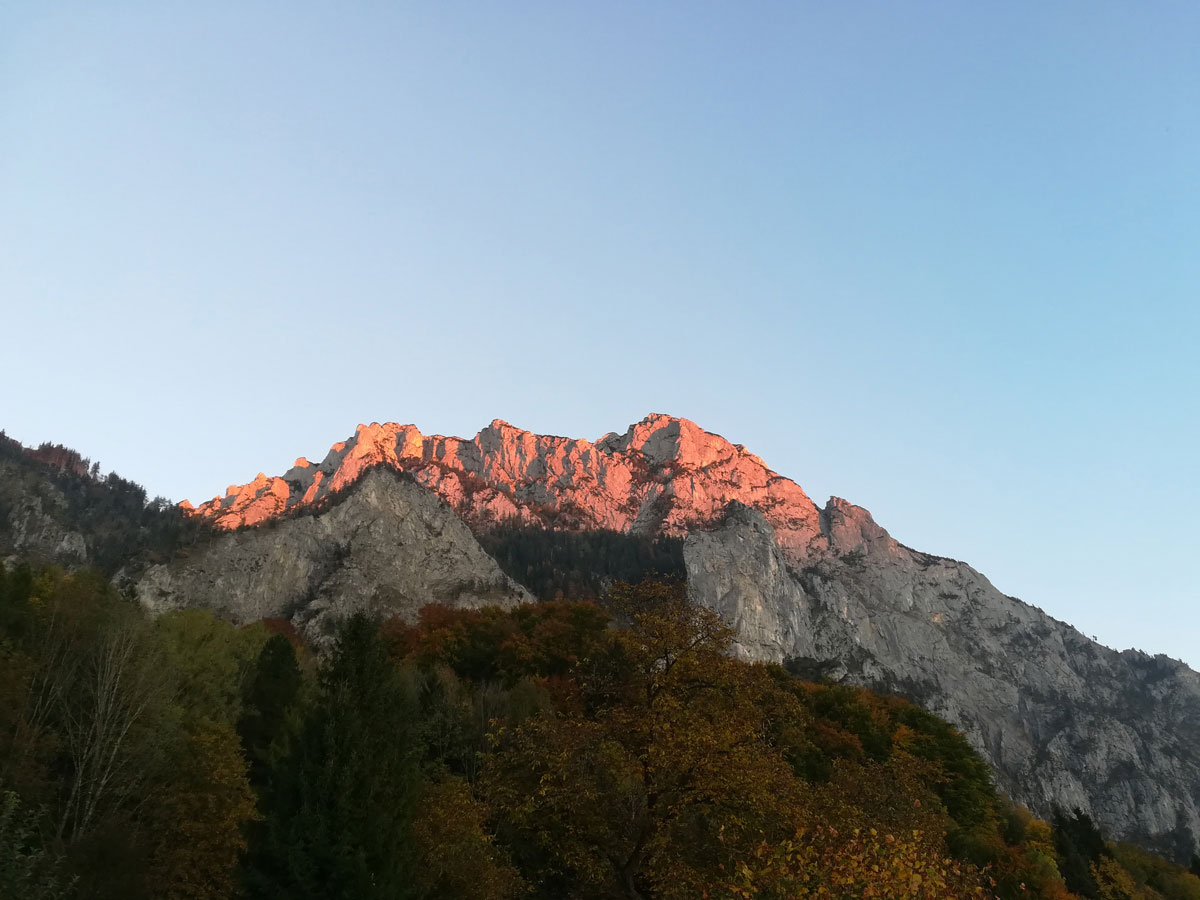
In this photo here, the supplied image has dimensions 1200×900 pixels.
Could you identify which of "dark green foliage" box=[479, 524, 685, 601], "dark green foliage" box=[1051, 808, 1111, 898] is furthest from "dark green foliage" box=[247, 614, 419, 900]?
"dark green foliage" box=[479, 524, 685, 601]

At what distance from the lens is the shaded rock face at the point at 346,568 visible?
357ft

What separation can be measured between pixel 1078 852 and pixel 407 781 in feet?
246

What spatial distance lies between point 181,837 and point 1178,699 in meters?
229

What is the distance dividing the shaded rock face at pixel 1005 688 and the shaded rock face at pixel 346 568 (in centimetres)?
5577

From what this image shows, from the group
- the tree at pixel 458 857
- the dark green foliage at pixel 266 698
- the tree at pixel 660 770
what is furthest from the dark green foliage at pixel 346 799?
the dark green foliage at pixel 266 698

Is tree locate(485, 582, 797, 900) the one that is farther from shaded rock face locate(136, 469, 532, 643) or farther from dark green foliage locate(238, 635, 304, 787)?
shaded rock face locate(136, 469, 532, 643)

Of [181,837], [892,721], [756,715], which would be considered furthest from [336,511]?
[756,715]

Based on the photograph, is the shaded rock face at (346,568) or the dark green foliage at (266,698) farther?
the shaded rock face at (346,568)

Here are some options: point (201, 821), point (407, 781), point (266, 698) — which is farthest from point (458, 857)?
point (266, 698)

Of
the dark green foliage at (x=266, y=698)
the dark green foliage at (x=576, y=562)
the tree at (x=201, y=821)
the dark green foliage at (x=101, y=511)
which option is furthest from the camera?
the dark green foliage at (x=576, y=562)

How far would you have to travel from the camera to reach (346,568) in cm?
11712

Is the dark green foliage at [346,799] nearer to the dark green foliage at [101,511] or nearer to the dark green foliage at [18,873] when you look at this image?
the dark green foliage at [18,873]

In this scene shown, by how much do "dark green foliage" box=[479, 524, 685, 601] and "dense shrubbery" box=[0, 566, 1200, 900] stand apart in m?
118

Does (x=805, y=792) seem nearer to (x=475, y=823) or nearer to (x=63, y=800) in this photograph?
(x=475, y=823)
